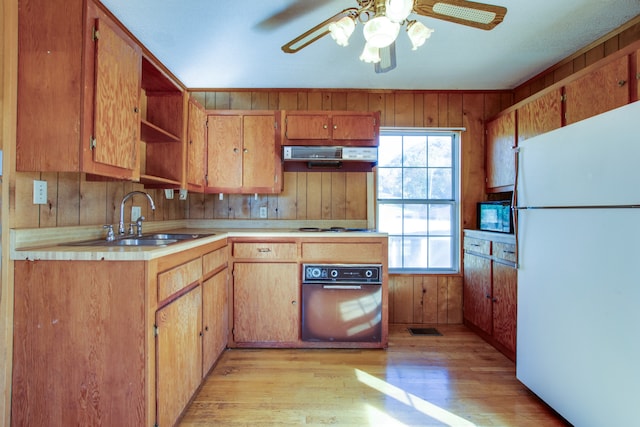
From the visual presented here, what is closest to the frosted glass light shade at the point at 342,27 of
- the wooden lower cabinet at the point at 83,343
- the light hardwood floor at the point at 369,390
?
the wooden lower cabinet at the point at 83,343

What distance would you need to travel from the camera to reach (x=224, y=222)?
307cm

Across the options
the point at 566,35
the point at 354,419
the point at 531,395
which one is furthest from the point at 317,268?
the point at 566,35

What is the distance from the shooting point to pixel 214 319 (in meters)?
2.15

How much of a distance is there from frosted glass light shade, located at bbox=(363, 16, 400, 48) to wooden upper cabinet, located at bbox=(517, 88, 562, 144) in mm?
1550

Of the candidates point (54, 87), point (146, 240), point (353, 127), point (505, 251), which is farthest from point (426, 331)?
point (54, 87)

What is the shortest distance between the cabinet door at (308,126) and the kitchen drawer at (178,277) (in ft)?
4.75

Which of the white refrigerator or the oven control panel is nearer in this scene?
the white refrigerator

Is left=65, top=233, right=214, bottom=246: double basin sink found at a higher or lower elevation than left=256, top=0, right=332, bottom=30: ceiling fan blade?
lower

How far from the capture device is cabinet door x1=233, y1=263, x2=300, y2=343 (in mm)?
2488

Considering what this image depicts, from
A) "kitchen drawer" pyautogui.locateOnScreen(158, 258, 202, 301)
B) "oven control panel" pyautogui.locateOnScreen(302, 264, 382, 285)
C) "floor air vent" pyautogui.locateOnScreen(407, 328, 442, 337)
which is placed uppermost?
"kitchen drawer" pyautogui.locateOnScreen(158, 258, 202, 301)

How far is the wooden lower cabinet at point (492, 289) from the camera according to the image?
2.31 metres

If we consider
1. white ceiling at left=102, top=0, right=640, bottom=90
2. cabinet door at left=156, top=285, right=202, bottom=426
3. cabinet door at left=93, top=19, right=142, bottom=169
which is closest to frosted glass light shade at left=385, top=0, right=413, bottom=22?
white ceiling at left=102, top=0, right=640, bottom=90

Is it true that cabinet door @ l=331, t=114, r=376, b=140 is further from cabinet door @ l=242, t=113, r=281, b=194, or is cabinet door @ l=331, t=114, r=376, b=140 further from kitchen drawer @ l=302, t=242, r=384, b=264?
kitchen drawer @ l=302, t=242, r=384, b=264

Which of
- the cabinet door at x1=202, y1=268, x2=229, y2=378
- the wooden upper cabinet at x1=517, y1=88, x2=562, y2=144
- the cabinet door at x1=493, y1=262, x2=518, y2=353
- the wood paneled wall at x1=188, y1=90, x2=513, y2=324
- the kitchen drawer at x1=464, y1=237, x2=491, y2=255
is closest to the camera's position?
the cabinet door at x1=202, y1=268, x2=229, y2=378
